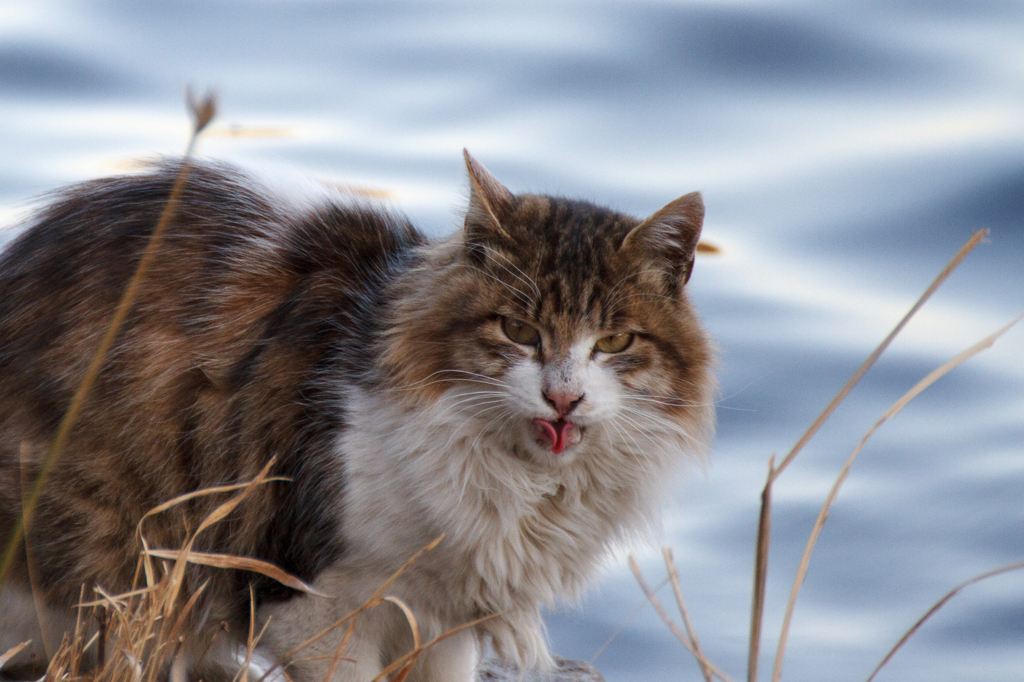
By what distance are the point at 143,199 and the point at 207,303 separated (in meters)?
0.39

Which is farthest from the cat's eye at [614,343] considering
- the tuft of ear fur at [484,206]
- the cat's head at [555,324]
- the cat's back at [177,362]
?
the cat's back at [177,362]

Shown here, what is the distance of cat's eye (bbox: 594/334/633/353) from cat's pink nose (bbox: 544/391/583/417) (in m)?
0.23

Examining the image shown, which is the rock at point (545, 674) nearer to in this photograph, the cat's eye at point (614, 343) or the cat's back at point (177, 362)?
the cat's back at point (177, 362)

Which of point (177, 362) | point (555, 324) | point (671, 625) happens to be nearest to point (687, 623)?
point (671, 625)

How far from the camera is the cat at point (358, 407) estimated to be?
2441 millimetres

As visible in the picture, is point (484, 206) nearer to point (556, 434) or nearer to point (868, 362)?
point (556, 434)

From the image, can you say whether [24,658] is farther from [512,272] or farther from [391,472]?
[512,272]

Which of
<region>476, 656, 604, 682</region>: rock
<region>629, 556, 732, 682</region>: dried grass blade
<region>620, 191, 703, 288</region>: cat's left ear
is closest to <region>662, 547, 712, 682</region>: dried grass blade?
<region>629, 556, 732, 682</region>: dried grass blade

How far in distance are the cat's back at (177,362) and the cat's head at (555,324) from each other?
26cm

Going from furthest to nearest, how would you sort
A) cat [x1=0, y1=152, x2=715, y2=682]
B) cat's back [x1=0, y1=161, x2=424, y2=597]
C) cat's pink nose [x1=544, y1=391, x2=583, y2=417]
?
1. cat's back [x1=0, y1=161, x2=424, y2=597]
2. cat [x1=0, y1=152, x2=715, y2=682]
3. cat's pink nose [x1=544, y1=391, x2=583, y2=417]

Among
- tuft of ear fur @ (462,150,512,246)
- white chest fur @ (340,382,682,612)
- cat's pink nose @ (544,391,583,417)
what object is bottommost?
white chest fur @ (340,382,682,612)

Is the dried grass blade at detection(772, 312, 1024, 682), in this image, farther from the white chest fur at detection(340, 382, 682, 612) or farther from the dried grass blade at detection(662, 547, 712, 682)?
the white chest fur at detection(340, 382, 682, 612)

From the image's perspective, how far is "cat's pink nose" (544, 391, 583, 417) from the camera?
86.4 inches

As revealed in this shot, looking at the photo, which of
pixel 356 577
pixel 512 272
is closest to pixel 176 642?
pixel 356 577
